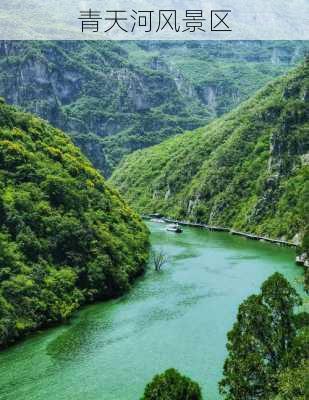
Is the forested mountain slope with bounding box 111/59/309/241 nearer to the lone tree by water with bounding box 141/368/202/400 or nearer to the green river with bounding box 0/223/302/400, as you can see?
the green river with bounding box 0/223/302/400

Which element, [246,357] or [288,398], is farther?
[246,357]

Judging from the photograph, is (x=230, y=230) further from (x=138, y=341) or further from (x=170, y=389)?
(x=170, y=389)

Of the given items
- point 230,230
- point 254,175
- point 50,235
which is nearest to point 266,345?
point 50,235

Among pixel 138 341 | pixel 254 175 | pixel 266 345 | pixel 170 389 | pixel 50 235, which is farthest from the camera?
pixel 254 175

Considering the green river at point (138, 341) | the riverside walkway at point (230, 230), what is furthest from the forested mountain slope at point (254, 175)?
the green river at point (138, 341)

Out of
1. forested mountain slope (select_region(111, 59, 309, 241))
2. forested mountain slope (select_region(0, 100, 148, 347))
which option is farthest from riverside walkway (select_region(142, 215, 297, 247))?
forested mountain slope (select_region(0, 100, 148, 347))

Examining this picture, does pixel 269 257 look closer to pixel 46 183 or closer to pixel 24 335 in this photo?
pixel 46 183

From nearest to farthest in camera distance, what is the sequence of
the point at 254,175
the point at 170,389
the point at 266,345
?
1. the point at 170,389
2. the point at 266,345
3. the point at 254,175

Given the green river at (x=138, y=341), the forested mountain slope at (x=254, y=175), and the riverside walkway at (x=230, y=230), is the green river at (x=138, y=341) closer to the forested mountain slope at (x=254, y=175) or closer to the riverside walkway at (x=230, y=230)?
the riverside walkway at (x=230, y=230)

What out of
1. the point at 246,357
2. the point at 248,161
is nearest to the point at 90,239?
the point at 246,357
